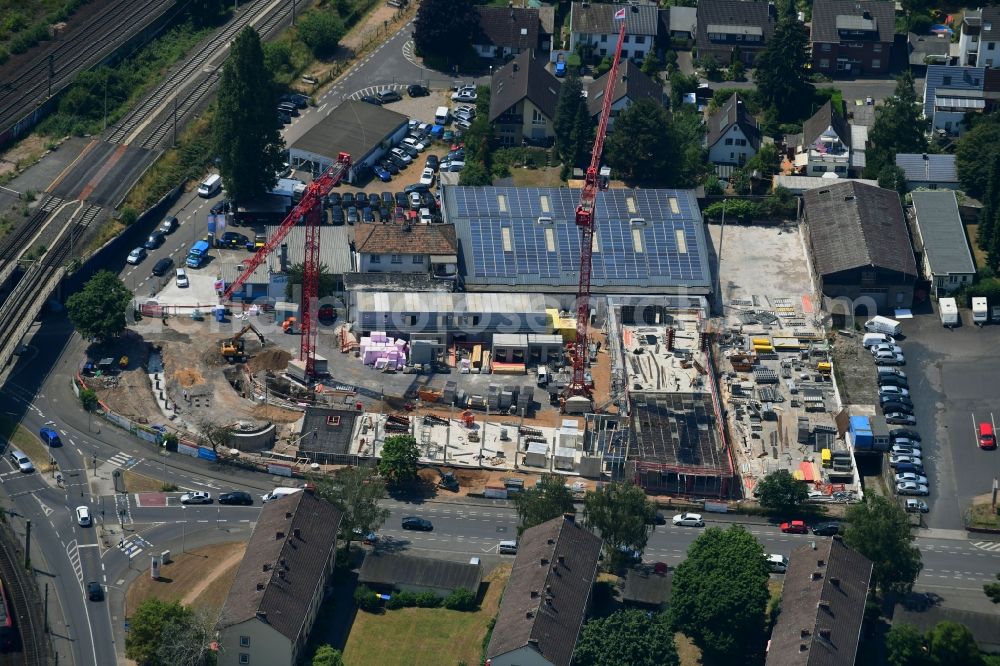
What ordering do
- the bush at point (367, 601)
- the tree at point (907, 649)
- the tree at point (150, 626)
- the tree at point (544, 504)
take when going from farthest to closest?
the tree at point (544, 504)
the bush at point (367, 601)
the tree at point (907, 649)
the tree at point (150, 626)

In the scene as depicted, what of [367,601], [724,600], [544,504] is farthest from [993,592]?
[367,601]

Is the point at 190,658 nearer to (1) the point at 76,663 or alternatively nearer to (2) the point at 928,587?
(1) the point at 76,663

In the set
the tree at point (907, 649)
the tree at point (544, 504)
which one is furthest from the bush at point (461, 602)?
the tree at point (907, 649)

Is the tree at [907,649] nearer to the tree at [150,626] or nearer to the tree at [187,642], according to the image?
the tree at [187,642]

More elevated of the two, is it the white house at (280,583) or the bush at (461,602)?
the white house at (280,583)

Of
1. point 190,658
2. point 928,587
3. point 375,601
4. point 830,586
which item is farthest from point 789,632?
point 190,658

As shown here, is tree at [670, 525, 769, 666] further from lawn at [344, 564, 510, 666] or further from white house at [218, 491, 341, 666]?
white house at [218, 491, 341, 666]
